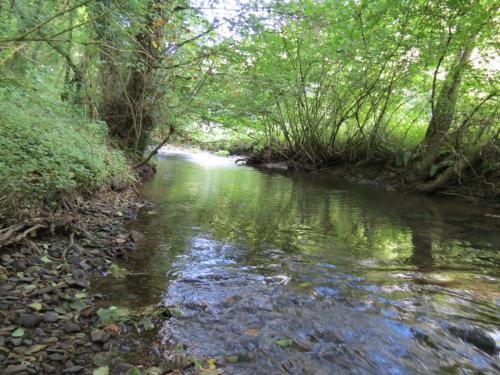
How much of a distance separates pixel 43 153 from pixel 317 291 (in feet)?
14.2

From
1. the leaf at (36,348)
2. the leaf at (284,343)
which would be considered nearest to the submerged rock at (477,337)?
the leaf at (284,343)

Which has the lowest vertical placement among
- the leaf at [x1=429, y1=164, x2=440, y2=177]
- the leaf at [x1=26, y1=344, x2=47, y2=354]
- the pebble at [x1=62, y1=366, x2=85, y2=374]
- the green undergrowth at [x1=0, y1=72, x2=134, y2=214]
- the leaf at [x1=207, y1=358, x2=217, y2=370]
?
the pebble at [x1=62, y1=366, x2=85, y2=374]

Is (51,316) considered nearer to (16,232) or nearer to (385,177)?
(16,232)

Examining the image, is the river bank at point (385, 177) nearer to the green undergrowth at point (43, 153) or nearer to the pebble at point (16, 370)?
the green undergrowth at point (43, 153)

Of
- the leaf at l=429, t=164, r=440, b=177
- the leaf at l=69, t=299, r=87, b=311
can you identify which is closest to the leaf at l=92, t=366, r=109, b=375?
the leaf at l=69, t=299, r=87, b=311

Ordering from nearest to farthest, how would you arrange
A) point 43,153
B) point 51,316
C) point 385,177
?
point 51,316 → point 43,153 → point 385,177

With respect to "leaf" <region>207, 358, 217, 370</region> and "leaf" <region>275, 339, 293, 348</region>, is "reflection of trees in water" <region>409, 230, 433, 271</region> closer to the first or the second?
"leaf" <region>275, 339, 293, 348</region>

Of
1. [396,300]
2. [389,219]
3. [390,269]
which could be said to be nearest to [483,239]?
[389,219]

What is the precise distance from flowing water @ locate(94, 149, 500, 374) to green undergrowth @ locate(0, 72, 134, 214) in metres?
1.31

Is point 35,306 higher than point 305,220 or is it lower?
lower

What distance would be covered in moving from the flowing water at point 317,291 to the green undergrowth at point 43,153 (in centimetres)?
131

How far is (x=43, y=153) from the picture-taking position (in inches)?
196

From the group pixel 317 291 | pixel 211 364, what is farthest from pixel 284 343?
pixel 317 291

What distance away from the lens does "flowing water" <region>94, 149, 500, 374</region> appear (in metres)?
Result: 2.66
